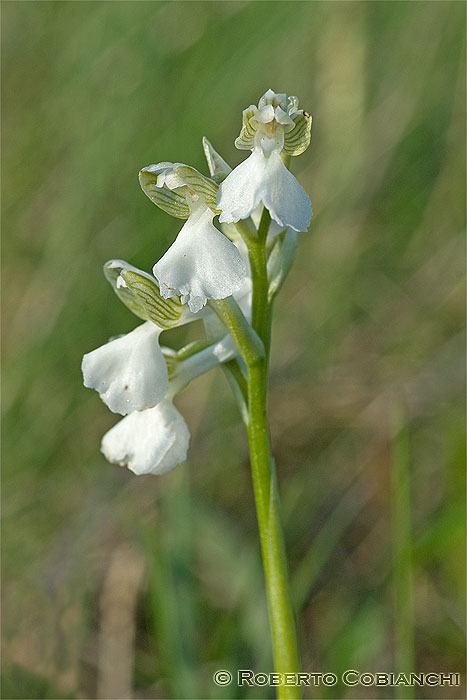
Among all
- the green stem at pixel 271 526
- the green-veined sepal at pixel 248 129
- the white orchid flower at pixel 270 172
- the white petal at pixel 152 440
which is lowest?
the green stem at pixel 271 526

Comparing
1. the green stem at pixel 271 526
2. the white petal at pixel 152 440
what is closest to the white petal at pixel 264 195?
the green stem at pixel 271 526

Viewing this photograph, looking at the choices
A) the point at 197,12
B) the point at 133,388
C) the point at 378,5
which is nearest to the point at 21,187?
the point at 197,12

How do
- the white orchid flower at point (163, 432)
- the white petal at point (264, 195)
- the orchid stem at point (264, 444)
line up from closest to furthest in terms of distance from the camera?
the white petal at point (264, 195) → the orchid stem at point (264, 444) → the white orchid flower at point (163, 432)

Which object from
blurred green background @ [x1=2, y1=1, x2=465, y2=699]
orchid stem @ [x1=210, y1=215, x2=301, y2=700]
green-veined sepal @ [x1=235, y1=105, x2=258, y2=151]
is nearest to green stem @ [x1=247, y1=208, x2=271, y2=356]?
orchid stem @ [x1=210, y1=215, x2=301, y2=700]

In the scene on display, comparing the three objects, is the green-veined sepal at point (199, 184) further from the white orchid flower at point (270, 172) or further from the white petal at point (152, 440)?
the white petal at point (152, 440)

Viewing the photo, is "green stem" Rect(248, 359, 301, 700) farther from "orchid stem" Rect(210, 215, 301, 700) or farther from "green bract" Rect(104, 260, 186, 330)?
"green bract" Rect(104, 260, 186, 330)

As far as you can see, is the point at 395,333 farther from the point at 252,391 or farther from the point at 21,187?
the point at 252,391

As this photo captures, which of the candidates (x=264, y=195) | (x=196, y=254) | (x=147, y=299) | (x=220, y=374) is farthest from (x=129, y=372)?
(x=220, y=374)

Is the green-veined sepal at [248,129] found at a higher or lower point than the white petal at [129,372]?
higher
